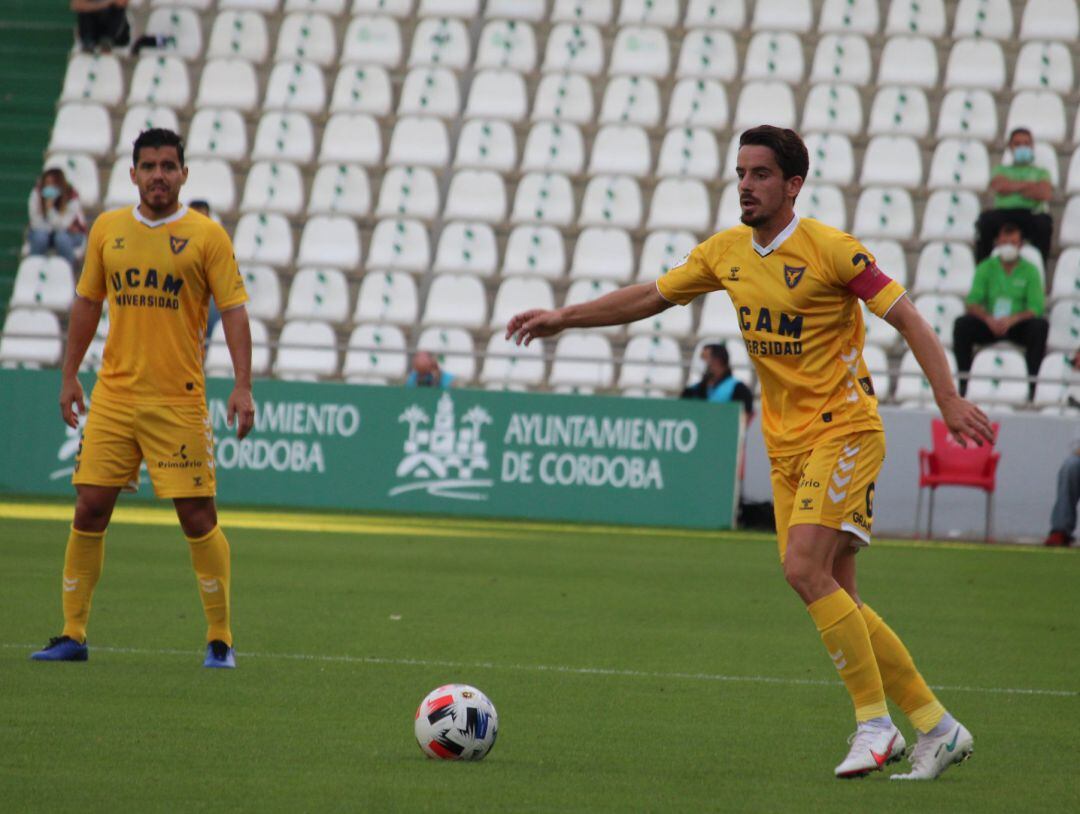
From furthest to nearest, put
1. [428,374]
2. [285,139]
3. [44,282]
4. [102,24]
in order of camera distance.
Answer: [102,24] < [285,139] < [44,282] < [428,374]

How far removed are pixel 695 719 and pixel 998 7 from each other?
18.4 metres

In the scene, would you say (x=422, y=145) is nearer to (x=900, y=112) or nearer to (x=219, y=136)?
(x=219, y=136)

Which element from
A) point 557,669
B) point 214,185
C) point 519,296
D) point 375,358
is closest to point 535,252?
point 519,296

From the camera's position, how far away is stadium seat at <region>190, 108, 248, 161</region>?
22.6m

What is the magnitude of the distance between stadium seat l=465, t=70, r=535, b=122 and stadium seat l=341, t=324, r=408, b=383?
3.65 m

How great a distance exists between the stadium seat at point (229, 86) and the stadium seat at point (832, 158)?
292 inches

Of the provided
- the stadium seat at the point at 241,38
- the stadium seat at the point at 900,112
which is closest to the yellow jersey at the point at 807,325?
the stadium seat at the point at 900,112

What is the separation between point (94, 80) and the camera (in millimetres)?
23609

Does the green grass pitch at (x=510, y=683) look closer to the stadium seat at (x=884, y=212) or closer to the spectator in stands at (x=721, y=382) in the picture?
the spectator in stands at (x=721, y=382)

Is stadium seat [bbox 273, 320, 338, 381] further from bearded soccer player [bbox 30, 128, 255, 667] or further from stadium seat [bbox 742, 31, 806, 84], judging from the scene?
bearded soccer player [bbox 30, 128, 255, 667]

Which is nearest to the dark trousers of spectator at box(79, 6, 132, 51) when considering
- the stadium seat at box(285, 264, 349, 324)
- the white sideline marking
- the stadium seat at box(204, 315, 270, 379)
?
the stadium seat at box(285, 264, 349, 324)

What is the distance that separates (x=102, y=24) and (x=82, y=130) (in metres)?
1.69

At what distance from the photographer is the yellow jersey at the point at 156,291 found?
25.1ft

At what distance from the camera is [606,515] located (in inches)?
708
